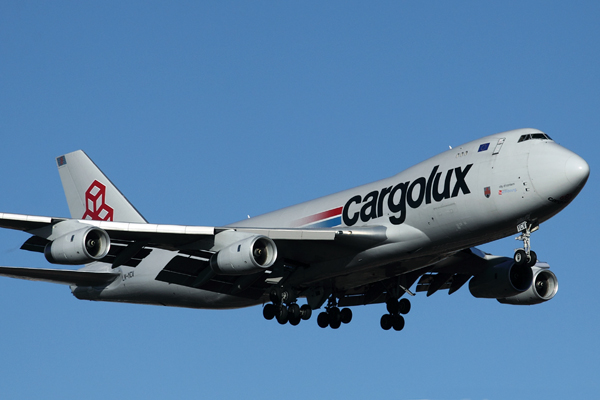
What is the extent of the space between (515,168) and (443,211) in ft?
9.95

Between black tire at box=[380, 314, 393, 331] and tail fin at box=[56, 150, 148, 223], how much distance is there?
12955mm

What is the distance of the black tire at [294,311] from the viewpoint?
3628 centimetres

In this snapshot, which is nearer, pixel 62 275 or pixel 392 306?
pixel 62 275

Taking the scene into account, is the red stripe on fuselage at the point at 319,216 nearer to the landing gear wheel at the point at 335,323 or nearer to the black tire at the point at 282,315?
the black tire at the point at 282,315

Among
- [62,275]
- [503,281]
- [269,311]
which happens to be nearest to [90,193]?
[62,275]

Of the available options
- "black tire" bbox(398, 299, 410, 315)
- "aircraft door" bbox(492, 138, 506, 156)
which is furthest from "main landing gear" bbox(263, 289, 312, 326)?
"aircraft door" bbox(492, 138, 506, 156)

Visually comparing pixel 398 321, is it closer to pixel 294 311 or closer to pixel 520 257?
pixel 294 311

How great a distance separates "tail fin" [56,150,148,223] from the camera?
43000mm

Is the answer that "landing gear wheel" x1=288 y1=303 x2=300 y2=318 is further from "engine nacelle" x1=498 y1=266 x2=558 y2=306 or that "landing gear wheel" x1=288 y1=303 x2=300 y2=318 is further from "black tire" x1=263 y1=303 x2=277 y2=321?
"engine nacelle" x1=498 y1=266 x2=558 y2=306

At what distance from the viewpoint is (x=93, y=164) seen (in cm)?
4494

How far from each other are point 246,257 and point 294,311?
5640 millimetres

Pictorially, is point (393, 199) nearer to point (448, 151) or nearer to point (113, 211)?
point (448, 151)

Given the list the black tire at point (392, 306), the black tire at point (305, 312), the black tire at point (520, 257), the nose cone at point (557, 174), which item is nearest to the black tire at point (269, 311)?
the black tire at point (305, 312)

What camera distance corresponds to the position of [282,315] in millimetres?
36281
